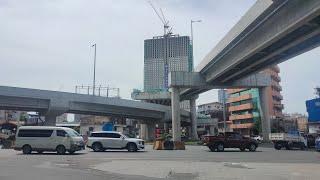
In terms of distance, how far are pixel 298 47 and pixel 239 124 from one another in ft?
297

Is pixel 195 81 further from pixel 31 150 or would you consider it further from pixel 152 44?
pixel 152 44

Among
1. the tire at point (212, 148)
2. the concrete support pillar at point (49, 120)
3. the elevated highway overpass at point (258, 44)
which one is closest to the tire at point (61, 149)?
the tire at point (212, 148)

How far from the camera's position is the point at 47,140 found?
3328cm

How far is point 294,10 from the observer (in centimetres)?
3178

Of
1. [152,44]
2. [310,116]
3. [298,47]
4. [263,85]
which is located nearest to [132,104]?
[263,85]

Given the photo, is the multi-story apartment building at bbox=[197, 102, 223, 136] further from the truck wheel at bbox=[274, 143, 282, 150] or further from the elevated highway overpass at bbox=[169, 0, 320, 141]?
the truck wheel at bbox=[274, 143, 282, 150]

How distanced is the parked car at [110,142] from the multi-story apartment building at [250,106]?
81.9 meters

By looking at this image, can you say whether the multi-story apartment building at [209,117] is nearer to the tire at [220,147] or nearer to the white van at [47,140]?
the tire at [220,147]

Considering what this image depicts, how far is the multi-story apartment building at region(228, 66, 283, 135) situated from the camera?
12301cm

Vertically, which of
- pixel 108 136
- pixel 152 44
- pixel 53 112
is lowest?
pixel 108 136

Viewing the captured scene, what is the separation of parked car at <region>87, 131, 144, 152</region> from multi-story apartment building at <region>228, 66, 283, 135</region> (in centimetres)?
8189

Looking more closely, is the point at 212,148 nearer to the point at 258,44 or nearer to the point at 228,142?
the point at 228,142

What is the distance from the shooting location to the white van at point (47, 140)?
3306 centimetres

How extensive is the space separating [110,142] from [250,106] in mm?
92025
